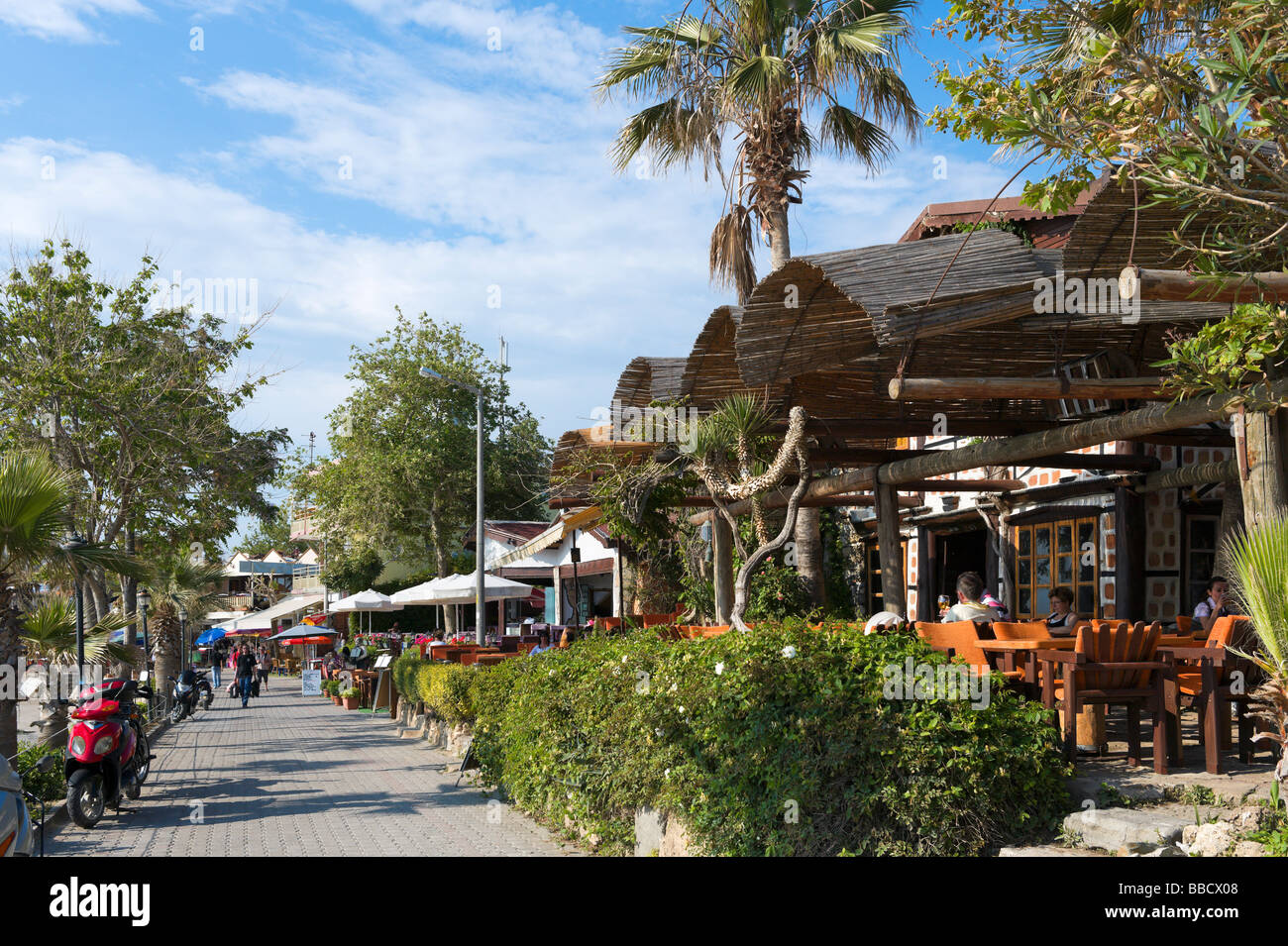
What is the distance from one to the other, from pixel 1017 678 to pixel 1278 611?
235 cm

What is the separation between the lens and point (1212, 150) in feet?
18.1

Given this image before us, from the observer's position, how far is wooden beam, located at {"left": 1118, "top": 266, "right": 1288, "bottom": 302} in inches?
219

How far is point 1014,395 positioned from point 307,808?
24.9 ft

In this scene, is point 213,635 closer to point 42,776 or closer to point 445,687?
point 445,687

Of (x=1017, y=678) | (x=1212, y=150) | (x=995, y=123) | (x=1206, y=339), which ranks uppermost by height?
(x=995, y=123)

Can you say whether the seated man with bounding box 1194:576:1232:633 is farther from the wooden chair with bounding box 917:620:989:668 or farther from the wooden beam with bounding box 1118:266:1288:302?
the wooden beam with bounding box 1118:266:1288:302

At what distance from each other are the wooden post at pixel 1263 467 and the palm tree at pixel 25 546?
929 centimetres

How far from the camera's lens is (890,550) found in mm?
12641

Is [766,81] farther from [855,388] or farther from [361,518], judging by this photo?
[361,518]

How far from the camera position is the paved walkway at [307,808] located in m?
8.98

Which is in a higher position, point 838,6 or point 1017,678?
point 838,6

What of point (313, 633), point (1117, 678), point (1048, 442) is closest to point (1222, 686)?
point (1117, 678)

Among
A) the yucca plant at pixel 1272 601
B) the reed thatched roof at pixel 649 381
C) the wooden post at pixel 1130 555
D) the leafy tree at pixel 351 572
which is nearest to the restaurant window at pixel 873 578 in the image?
the wooden post at pixel 1130 555
